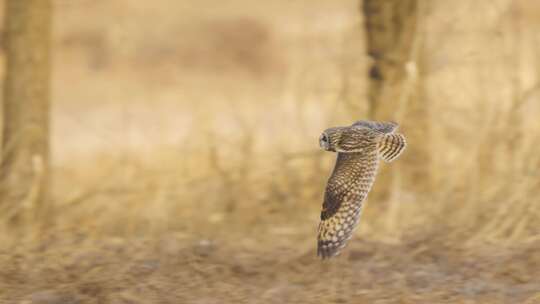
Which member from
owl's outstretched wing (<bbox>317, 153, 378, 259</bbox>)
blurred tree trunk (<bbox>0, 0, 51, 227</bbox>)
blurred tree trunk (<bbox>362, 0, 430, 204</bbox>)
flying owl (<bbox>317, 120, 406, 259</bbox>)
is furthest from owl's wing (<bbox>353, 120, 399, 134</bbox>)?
blurred tree trunk (<bbox>0, 0, 51, 227</bbox>)

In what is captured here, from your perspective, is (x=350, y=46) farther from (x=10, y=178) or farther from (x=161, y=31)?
(x=161, y=31)

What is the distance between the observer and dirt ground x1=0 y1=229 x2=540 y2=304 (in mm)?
4371

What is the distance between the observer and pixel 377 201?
20.6ft

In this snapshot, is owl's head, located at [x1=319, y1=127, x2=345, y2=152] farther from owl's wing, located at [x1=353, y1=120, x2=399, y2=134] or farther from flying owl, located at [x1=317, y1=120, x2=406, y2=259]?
owl's wing, located at [x1=353, y1=120, x2=399, y2=134]

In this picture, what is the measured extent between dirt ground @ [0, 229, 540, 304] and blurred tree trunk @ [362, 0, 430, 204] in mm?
1155

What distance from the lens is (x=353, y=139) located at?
4027 mm

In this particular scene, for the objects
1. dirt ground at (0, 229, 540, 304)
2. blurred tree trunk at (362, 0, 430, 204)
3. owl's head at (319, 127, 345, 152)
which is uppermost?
blurred tree trunk at (362, 0, 430, 204)

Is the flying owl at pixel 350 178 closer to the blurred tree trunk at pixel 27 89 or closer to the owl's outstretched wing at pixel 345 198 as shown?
the owl's outstretched wing at pixel 345 198

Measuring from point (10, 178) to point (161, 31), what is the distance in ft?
32.9

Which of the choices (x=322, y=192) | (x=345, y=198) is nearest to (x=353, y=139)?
(x=345, y=198)

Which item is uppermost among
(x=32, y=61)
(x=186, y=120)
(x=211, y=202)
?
(x=186, y=120)

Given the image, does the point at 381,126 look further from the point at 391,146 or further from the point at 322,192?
the point at 322,192

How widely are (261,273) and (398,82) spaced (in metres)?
1.89

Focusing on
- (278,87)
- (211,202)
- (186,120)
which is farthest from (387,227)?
(278,87)
